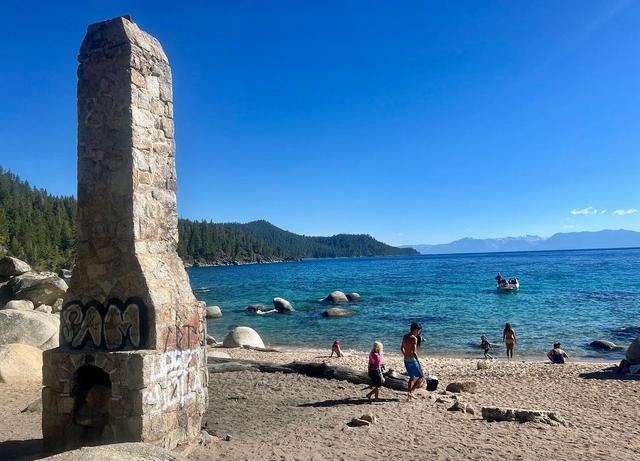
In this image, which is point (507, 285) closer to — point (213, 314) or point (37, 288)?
point (213, 314)

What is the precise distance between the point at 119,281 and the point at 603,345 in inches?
924

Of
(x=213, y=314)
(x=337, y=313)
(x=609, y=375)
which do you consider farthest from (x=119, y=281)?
(x=213, y=314)

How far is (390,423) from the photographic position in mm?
9125

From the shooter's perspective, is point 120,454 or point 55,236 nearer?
point 120,454

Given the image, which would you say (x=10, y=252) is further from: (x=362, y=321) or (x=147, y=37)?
(x=147, y=37)

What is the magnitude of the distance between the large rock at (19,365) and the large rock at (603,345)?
76.8ft

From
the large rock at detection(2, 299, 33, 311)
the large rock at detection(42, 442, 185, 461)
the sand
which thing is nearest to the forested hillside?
the large rock at detection(2, 299, 33, 311)

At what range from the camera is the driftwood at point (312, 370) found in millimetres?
12258

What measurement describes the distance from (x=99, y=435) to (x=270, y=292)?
5193 cm

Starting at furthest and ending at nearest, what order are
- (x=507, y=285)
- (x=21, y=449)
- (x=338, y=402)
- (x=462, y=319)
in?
(x=507, y=285)
(x=462, y=319)
(x=338, y=402)
(x=21, y=449)

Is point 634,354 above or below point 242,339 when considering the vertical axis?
above

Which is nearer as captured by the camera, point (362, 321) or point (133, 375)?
point (133, 375)

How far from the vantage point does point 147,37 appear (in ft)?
24.3

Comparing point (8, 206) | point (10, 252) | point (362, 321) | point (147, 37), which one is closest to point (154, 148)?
point (147, 37)
